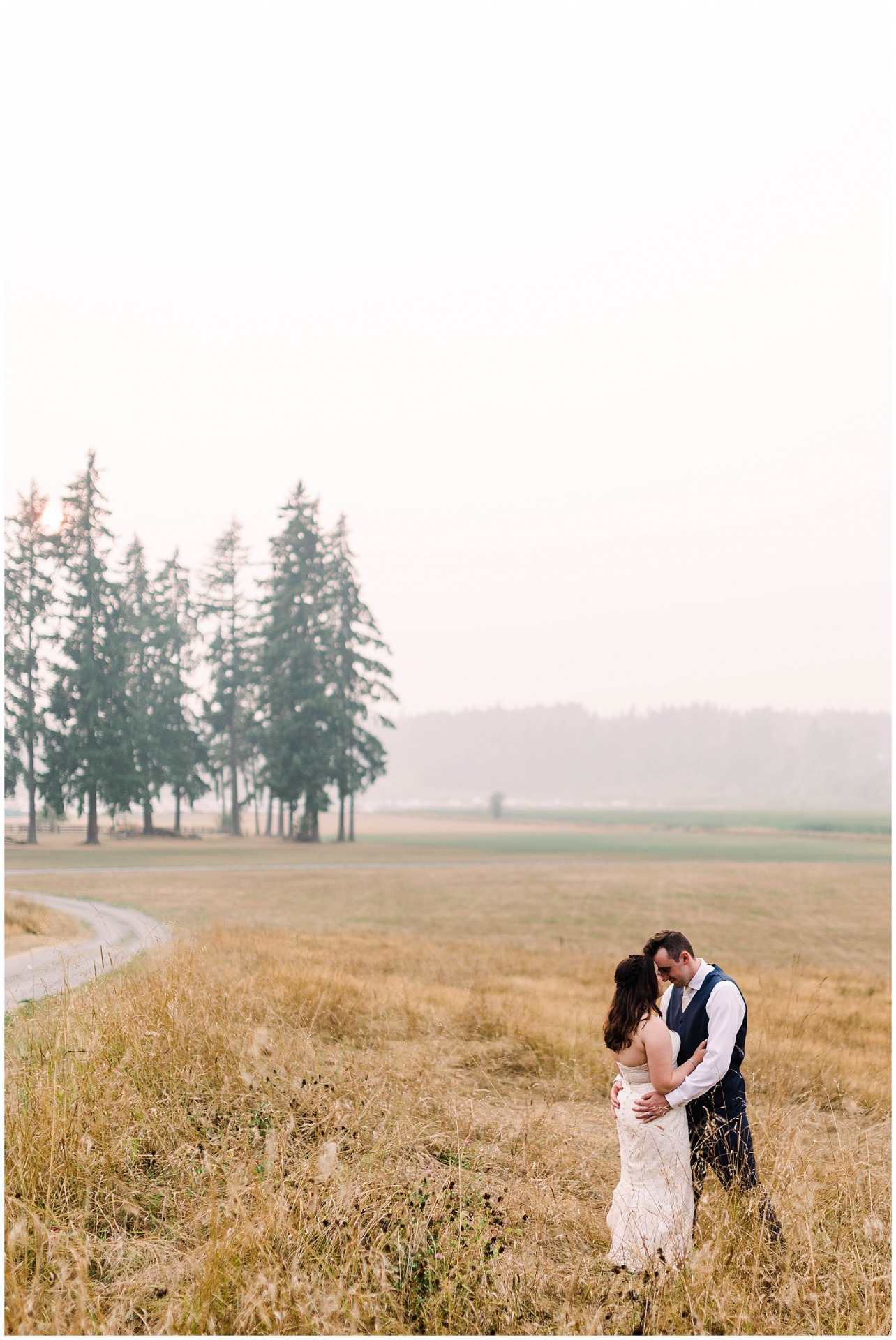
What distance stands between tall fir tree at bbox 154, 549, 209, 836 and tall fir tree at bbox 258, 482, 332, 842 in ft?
16.6

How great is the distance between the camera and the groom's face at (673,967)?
4.70m

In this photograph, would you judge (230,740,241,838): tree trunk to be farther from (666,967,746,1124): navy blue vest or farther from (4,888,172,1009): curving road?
(666,967,746,1124): navy blue vest

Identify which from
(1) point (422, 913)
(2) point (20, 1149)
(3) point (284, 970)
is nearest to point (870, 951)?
(1) point (422, 913)

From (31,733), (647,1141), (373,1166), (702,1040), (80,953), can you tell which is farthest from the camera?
(31,733)

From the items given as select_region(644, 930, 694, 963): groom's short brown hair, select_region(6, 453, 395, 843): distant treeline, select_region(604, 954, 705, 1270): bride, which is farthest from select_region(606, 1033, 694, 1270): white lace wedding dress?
select_region(6, 453, 395, 843): distant treeline

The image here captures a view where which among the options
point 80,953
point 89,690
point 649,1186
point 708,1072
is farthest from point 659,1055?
point 89,690

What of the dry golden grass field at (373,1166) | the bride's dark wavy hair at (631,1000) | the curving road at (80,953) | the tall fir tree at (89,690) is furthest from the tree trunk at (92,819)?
the bride's dark wavy hair at (631,1000)

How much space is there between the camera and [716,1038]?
454 centimetres

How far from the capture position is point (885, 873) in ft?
141

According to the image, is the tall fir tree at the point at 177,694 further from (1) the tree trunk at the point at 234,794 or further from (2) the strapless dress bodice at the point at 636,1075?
(2) the strapless dress bodice at the point at 636,1075

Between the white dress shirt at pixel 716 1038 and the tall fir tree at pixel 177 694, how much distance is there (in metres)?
50.6

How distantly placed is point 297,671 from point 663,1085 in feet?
160

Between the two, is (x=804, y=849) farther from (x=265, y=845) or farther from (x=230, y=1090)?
(x=230, y=1090)

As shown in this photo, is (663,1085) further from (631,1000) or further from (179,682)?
(179,682)
